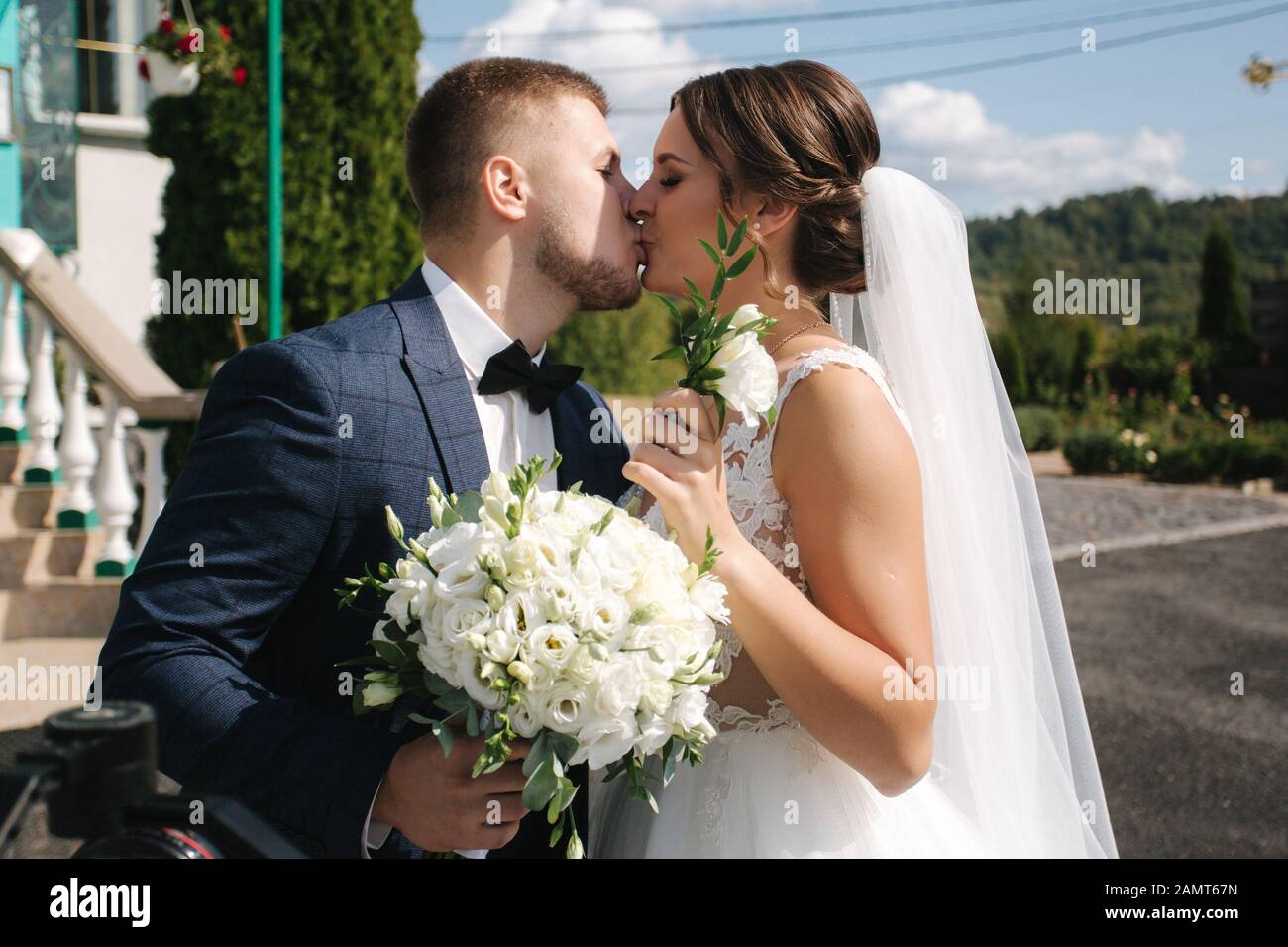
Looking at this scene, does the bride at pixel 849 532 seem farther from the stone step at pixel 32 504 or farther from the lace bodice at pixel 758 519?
the stone step at pixel 32 504

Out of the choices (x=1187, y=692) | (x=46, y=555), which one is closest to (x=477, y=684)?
(x=46, y=555)

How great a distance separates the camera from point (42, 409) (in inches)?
263

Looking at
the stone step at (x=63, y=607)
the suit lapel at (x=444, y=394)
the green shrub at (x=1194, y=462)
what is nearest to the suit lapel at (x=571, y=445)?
the suit lapel at (x=444, y=394)

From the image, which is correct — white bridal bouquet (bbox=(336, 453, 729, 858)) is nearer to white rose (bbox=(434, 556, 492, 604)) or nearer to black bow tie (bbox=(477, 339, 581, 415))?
white rose (bbox=(434, 556, 492, 604))

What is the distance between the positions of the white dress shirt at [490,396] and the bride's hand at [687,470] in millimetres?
485

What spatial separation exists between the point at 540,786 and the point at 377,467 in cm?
84

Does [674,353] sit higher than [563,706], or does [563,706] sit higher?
[674,353]

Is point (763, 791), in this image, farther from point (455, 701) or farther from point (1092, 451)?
point (1092, 451)

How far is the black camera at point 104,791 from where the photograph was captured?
104 centimetres

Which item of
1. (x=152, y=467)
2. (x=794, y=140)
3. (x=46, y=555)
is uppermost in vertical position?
(x=794, y=140)

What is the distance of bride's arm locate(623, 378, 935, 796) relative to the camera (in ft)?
6.98
